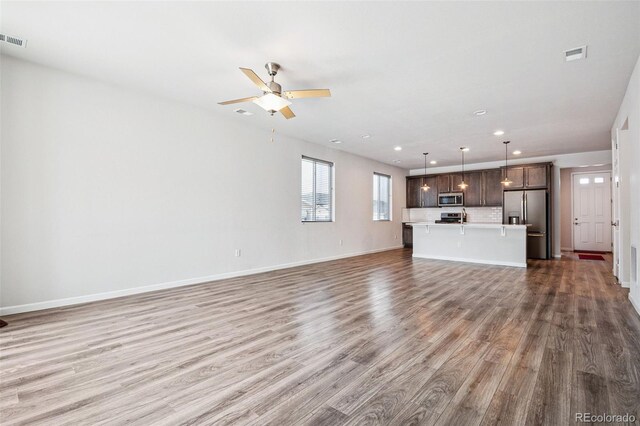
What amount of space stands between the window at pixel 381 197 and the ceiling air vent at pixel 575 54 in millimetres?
6260

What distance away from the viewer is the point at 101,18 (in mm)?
2693

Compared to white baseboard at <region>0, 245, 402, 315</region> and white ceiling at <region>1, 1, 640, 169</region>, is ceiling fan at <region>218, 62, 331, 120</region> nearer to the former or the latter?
white ceiling at <region>1, 1, 640, 169</region>

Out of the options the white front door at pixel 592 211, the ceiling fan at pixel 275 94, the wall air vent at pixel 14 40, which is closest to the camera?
the wall air vent at pixel 14 40

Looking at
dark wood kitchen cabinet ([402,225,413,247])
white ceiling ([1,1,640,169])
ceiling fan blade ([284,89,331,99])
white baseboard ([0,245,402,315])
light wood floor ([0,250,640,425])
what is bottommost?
light wood floor ([0,250,640,425])

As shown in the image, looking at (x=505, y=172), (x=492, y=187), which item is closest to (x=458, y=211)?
(x=492, y=187)

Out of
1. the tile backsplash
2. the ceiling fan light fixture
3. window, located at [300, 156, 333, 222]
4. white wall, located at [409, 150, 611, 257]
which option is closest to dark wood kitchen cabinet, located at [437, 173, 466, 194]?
the tile backsplash

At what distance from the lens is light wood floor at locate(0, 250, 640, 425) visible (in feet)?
5.64

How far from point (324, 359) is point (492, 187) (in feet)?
28.7

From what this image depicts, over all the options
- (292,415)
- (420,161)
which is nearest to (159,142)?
(292,415)

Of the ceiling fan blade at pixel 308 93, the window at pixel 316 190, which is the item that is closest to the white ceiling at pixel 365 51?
the ceiling fan blade at pixel 308 93

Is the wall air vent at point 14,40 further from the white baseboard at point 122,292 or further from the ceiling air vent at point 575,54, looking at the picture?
the ceiling air vent at point 575,54

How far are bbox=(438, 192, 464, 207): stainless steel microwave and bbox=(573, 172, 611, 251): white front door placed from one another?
371 cm

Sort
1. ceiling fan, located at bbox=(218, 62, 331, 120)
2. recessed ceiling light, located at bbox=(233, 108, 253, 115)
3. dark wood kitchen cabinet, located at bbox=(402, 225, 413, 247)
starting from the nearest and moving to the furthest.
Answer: ceiling fan, located at bbox=(218, 62, 331, 120) → recessed ceiling light, located at bbox=(233, 108, 253, 115) → dark wood kitchen cabinet, located at bbox=(402, 225, 413, 247)

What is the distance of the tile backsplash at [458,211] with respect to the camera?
9.26m
